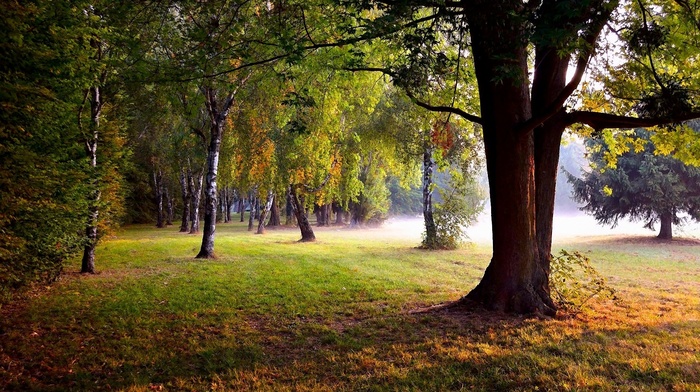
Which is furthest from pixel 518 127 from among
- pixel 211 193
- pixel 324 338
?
pixel 211 193

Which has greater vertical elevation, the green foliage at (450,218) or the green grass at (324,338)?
the green foliage at (450,218)

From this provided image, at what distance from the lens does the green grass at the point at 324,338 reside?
163 inches

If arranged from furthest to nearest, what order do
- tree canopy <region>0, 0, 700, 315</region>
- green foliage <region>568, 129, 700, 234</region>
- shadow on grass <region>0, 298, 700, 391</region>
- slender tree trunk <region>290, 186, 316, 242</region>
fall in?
slender tree trunk <region>290, 186, 316, 242</region>
green foliage <region>568, 129, 700, 234</region>
tree canopy <region>0, 0, 700, 315</region>
shadow on grass <region>0, 298, 700, 391</region>

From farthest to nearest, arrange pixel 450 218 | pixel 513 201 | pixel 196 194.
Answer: pixel 196 194 → pixel 450 218 → pixel 513 201

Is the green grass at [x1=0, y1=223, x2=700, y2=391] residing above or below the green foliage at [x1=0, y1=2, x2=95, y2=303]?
below

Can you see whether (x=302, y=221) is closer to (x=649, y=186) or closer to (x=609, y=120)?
(x=609, y=120)

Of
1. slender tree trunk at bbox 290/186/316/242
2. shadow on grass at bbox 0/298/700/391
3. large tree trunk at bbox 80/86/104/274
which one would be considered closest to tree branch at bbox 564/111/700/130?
shadow on grass at bbox 0/298/700/391

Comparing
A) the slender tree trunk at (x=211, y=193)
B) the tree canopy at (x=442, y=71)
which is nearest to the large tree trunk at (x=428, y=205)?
the tree canopy at (x=442, y=71)

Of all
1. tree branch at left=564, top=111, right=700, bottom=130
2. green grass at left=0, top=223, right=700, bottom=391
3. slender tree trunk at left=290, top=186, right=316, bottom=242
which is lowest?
green grass at left=0, top=223, right=700, bottom=391

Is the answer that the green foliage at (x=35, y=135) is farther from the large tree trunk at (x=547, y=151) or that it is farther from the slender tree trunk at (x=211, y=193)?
the large tree trunk at (x=547, y=151)

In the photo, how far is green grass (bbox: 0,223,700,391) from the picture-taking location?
4.15 m

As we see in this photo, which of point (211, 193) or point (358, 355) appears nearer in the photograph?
point (358, 355)

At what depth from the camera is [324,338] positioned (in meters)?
5.69

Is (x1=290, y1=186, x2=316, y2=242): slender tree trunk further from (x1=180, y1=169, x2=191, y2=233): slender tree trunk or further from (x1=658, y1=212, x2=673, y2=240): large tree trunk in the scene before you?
(x1=658, y1=212, x2=673, y2=240): large tree trunk
